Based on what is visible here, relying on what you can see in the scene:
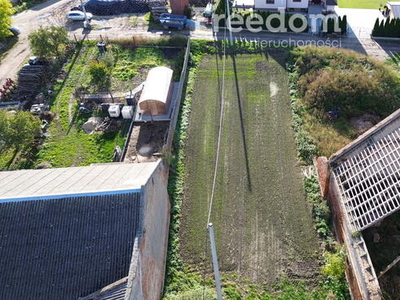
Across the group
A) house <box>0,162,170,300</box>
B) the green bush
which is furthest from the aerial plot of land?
house <box>0,162,170,300</box>

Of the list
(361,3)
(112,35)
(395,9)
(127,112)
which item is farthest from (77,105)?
(361,3)

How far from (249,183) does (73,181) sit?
11086 millimetres

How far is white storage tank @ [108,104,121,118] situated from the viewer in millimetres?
27734

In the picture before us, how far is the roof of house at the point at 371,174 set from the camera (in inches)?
684

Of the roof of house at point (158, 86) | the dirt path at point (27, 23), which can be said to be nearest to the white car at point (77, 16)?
the dirt path at point (27, 23)

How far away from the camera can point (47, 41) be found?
33094mm

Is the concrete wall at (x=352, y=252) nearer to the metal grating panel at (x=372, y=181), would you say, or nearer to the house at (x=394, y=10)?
the metal grating panel at (x=372, y=181)

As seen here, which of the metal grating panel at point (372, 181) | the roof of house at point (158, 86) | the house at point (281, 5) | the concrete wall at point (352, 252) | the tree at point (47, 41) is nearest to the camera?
the concrete wall at point (352, 252)

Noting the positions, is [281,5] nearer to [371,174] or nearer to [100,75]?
[100,75]

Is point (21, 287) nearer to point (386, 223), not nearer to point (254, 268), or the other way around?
point (254, 268)

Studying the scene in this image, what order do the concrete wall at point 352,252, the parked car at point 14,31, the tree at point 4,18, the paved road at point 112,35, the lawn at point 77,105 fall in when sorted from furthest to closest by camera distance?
the parked car at point 14,31, the tree at point 4,18, the paved road at point 112,35, the lawn at point 77,105, the concrete wall at point 352,252

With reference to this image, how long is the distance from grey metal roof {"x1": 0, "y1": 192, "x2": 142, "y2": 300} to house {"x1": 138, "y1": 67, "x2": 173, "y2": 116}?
13482 mm

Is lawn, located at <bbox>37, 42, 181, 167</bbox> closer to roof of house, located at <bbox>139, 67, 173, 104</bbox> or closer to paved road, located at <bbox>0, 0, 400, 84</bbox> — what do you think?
roof of house, located at <bbox>139, 67, 173, 104</bbox>

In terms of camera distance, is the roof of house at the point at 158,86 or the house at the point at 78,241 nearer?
the house at the point at 78,241
